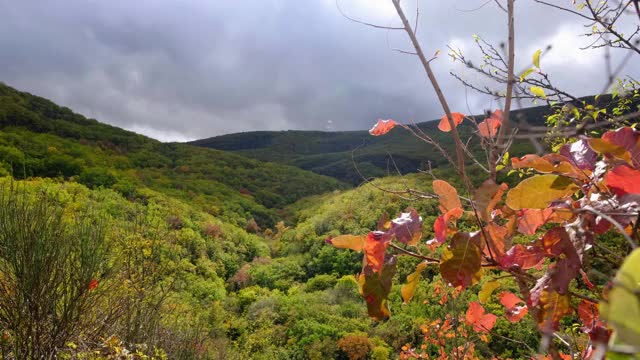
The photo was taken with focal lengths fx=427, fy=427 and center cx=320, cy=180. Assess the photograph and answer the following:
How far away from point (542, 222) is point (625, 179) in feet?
0.65

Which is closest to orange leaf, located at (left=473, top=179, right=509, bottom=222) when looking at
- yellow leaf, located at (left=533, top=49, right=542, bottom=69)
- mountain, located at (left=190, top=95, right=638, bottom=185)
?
yellow leaf, located at (left=533, top=49, right=542, bottom=69)

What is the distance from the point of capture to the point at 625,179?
598 mm

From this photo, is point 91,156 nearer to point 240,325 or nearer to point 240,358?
point 240,325

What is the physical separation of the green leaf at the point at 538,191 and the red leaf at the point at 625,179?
55mm

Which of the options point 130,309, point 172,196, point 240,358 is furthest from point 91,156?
point 130,309

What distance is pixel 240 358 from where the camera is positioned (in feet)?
25.0

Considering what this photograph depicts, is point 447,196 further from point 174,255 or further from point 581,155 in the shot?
point 174,255

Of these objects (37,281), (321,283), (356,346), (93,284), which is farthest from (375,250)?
(321,283)

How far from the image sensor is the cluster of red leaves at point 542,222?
1.99 ft

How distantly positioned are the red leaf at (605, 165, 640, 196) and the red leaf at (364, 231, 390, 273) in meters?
0.34

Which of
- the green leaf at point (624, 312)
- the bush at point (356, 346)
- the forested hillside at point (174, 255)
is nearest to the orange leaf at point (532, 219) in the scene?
the green leaf at point (624, 312)

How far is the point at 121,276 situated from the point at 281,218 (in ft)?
65.1

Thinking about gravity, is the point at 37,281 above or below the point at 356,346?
above

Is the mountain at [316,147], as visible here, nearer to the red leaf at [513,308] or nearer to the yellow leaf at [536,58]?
the red leaf at [513,308]
